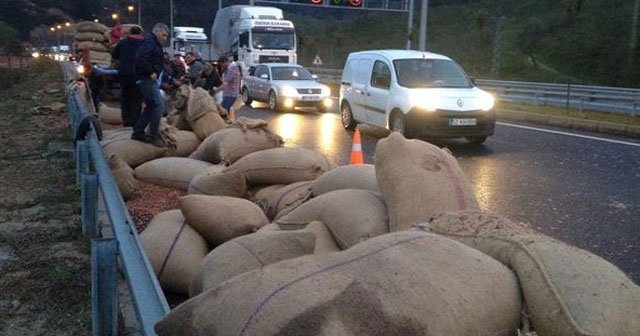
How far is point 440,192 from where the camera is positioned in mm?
3725

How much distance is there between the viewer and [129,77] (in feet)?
32.0

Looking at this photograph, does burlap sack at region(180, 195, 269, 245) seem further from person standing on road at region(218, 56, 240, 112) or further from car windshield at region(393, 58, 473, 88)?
person standing on road at region(218, 56, 240, 112)

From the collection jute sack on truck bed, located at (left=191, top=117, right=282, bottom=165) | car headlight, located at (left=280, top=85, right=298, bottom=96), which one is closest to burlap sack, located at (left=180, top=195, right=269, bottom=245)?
jute sack on truck bed, located at (left=191, top=117, right=282, bottom=165)

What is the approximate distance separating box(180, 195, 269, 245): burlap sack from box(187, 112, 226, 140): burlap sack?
4.30 m

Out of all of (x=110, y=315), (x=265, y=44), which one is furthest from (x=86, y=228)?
(x=265, y=44)

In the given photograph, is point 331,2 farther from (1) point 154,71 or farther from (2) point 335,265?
(2) point 335,265

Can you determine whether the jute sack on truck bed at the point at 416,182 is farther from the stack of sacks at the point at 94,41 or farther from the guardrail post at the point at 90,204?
the stack of sacks at the point at 94,41

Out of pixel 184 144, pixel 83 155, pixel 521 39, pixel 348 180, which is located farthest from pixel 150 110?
pixel 521 39

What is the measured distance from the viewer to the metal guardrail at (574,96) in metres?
19.6

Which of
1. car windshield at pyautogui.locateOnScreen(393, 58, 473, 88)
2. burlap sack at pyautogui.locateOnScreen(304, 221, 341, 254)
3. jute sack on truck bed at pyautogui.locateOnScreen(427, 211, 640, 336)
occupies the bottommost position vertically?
burlap sack at pyautogui.locateOnScreen(304, 221, 341, 254)

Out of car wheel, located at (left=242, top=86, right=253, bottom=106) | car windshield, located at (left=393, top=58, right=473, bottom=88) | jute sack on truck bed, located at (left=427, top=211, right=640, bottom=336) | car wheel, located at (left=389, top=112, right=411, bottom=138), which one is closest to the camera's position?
jute sack on truck bed, located at (left=427, top=211, right=640, bottom=336)

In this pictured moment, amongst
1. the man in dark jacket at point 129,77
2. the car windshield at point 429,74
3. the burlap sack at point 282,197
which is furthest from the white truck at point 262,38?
the burlap sack at point 282,197

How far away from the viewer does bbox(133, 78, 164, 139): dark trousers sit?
27.1 feet

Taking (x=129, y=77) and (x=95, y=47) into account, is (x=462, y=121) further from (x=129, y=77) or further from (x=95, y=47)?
(x=95, y=47)
